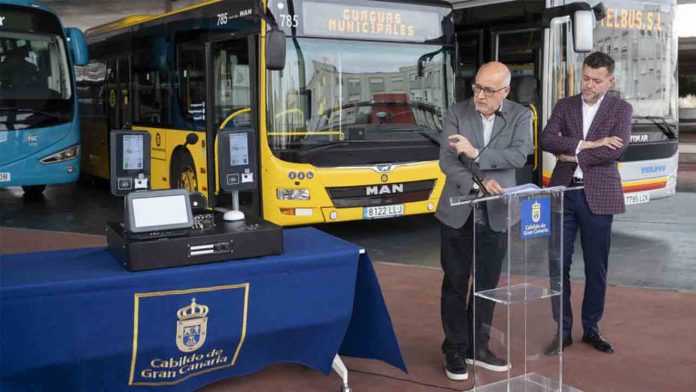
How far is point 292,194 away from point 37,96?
4651 mm

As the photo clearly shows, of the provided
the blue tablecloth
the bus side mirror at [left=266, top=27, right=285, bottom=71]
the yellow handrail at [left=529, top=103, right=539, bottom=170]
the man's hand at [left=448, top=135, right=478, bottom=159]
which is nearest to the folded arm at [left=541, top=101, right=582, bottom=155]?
the man's hand at [left=448, top=135, right=478, bottom=159]

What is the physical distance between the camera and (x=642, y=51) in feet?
28.9

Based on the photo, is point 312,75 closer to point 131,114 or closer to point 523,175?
point 523,175

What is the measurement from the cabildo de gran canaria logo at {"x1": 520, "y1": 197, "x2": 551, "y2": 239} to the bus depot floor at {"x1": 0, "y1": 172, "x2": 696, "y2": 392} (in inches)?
37.4

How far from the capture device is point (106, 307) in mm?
3311

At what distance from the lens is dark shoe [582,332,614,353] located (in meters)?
4.76

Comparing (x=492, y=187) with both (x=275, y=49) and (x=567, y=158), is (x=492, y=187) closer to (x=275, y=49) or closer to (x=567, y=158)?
(x=567, y=158)

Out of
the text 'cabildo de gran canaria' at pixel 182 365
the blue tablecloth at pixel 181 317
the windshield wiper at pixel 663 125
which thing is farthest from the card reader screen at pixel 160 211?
the windshield wiper at pixel 663 125

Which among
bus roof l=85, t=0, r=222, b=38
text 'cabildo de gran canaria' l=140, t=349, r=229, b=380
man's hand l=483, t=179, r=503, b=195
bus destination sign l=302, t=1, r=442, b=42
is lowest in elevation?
text 'cabildo de gran canaria' l=140, t=349, r=229, b=380

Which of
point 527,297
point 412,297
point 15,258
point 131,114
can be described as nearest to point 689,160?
point 131,114

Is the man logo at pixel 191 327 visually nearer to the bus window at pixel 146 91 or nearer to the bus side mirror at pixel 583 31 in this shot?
the bus side mirror at pixel 583 31

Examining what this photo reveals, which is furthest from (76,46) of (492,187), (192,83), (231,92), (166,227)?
(492,187)

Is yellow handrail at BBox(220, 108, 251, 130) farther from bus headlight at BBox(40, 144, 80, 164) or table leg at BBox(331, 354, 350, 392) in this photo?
table leg at BBox(331, 354, 350, 392)

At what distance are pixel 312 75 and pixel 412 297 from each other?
9.15ft
